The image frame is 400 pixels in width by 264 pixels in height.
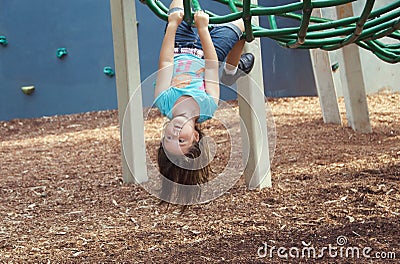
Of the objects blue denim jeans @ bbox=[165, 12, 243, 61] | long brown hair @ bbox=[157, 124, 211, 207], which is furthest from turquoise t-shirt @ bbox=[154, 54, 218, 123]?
blue denim jeans @ bbox=[165, 12, 243, 61]

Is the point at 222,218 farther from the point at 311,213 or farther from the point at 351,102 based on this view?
the point at 351,102

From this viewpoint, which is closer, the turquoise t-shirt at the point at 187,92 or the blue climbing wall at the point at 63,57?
the turquoise t-shirt at the point at 187,92

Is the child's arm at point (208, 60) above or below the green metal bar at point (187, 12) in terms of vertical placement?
below

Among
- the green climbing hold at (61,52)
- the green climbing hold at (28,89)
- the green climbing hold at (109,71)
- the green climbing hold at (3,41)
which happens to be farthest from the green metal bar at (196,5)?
the green climbing hold at (3,41)

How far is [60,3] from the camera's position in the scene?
7.47 m

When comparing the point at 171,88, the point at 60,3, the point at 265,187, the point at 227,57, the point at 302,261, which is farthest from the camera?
the point at 60,3

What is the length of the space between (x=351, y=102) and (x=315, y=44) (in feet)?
7.02

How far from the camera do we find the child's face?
2.61 meters

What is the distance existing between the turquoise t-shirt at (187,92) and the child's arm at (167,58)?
0.03 metres

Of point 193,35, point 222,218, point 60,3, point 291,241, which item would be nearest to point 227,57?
point 193,35

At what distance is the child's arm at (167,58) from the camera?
2625mm

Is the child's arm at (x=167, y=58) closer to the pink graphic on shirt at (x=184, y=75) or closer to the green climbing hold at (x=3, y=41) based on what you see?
the pink graphic on shirt at (x=184, y=75)

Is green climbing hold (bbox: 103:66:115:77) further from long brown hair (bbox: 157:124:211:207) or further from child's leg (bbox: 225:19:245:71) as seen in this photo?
long brown hair (bbox: 157:124:211:207)

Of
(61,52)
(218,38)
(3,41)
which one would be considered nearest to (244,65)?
(218,38)
